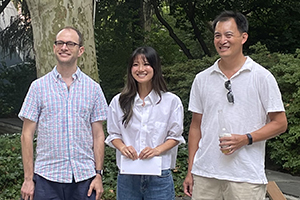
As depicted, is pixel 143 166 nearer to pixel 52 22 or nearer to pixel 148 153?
pixel 148 153

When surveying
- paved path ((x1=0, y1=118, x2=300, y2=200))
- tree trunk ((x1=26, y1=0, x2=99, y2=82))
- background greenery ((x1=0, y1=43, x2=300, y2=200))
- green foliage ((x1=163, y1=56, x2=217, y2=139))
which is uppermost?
tree trunk ((x1=26, y1=0, x2=99, y2=82))

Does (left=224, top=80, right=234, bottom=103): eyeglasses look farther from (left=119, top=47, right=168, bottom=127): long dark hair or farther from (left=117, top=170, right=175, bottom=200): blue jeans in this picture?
(left=117, top=170, right=175, bottom=200): blue jeans

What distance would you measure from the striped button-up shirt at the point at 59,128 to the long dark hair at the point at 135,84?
31cm

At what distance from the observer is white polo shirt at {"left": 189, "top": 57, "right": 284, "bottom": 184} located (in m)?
2.72

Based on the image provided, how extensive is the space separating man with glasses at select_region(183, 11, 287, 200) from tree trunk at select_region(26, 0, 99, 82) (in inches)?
126

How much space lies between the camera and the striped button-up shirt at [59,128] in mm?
2893

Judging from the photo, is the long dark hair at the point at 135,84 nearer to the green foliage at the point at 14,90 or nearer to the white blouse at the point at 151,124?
the white blouse at the point at 151,124

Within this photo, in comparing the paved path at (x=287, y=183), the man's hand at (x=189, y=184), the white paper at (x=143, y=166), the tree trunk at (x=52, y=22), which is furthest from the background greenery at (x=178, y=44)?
the white paper at (x=143, y=166)

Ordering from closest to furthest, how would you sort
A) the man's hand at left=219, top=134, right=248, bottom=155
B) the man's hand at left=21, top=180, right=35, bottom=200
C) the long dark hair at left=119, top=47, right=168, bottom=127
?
the man's hand at left=219, top=134, right=248, bottom=155
the man's hand at left=21, top=180, right=35, bottom=200
the long dark hair at left=119, top=47, right=168, bottom=127

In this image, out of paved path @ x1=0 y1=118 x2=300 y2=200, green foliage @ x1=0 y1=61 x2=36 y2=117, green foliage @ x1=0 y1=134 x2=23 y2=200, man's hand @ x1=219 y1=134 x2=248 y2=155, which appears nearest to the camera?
man's hand @ x1=219 y1=134 x2=248 y2=155

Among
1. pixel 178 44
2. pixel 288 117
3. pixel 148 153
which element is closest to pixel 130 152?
pixel 148 153

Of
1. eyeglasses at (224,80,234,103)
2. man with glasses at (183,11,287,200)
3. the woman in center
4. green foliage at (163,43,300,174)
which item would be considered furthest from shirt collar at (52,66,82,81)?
green foliage at (163,43,300,174)

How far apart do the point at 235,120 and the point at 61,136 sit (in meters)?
1.18

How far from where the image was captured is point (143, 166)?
301cm
